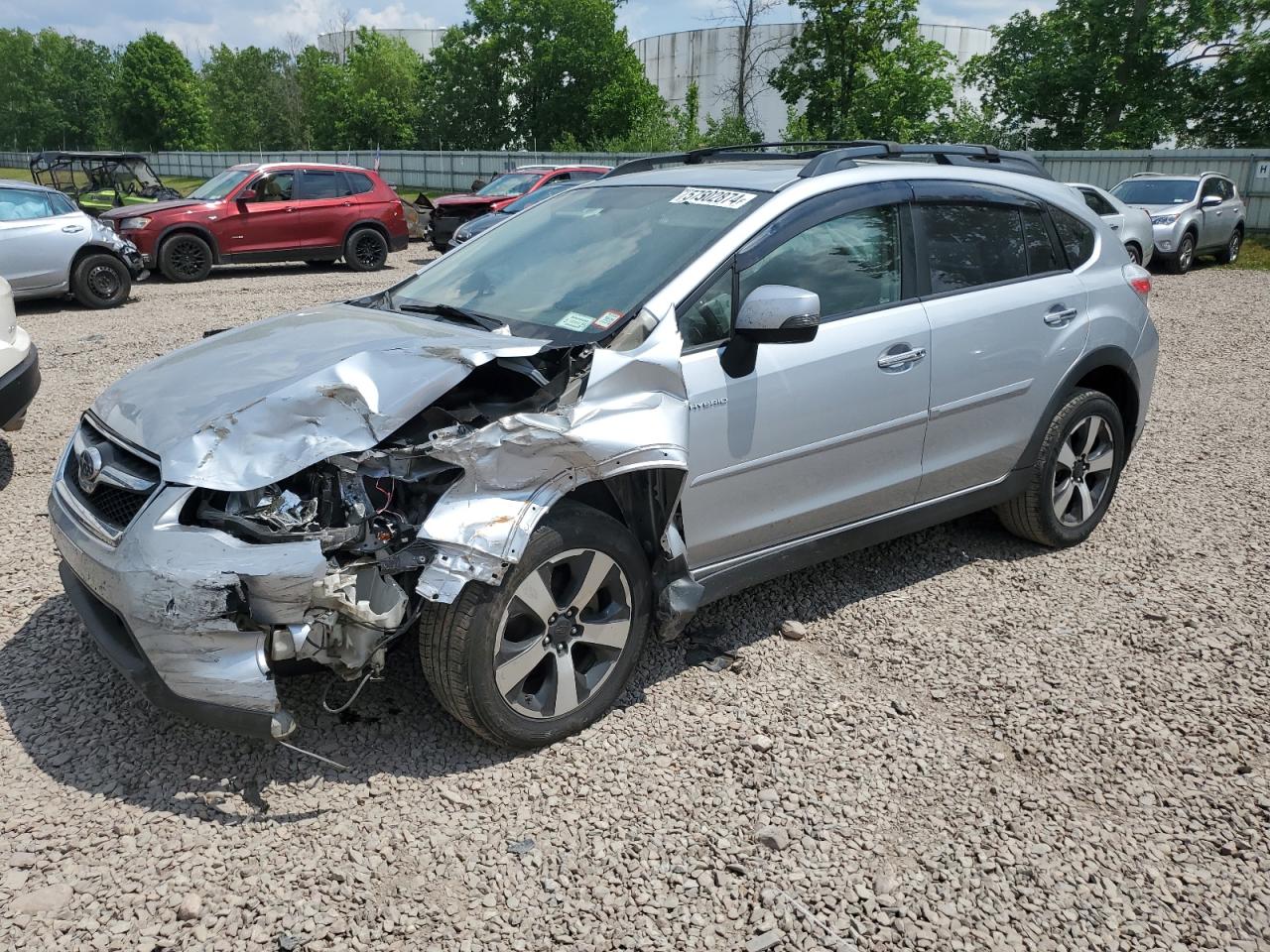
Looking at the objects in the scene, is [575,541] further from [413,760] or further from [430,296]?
[430,296]

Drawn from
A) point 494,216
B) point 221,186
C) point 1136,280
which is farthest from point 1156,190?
point 221,186

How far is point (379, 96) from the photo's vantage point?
63.1 m

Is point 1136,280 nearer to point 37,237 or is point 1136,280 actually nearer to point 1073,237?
point 1073,237

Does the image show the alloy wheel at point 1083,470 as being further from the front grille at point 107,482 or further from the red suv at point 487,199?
the red suv at point 487,199

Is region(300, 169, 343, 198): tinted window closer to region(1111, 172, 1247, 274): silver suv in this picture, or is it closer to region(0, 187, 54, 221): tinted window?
region(0, 187, 54, 221): tinted window

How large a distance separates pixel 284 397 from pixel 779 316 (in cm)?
155

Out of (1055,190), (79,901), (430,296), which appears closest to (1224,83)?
(1055,190)

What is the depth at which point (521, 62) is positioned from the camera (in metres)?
57.5

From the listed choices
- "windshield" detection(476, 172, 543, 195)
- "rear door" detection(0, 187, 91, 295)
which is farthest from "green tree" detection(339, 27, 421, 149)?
"rear door" detection(0, 187, 91, 295)

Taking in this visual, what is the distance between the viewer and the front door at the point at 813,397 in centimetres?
335

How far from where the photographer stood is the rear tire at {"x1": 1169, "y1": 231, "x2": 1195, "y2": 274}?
16.8 meters

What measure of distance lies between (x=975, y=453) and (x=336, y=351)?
266 cm

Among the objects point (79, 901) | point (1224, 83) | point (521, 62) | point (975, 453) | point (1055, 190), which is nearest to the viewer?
point (79, 901)

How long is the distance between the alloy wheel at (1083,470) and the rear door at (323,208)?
13.2m
